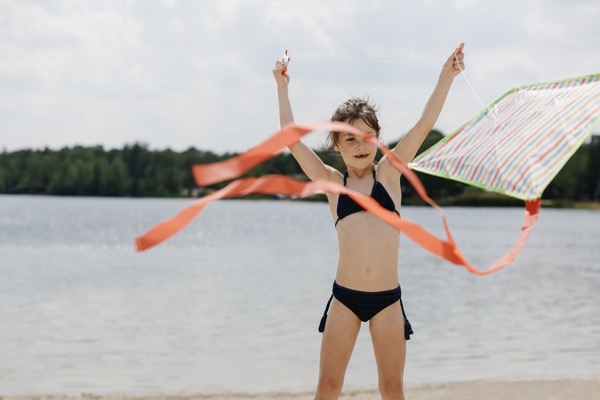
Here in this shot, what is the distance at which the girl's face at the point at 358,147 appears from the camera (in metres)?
3.91

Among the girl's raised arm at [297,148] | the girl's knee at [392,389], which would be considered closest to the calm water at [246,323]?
the girl's knee at [392,389]

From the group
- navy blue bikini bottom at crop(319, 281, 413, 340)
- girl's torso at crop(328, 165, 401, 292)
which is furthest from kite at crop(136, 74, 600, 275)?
navy blue bikini bottom at crop(319, 281, 413, 340)

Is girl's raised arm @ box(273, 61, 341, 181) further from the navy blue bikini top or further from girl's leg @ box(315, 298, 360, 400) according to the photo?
girl's leg @ box(315, 298, 360, 400)

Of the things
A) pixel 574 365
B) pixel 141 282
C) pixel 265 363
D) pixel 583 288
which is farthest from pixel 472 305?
pixel 141 282

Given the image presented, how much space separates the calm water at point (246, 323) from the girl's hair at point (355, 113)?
15.6ft

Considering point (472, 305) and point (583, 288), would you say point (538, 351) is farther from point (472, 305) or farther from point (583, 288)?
point (583, 288)

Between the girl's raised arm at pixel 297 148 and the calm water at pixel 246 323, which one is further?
the calm water at pixel 246 323

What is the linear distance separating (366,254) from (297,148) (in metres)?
0.63

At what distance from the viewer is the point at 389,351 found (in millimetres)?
3787

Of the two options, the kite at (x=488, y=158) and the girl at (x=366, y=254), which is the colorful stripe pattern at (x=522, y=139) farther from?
the girl at (x=366, y=254)

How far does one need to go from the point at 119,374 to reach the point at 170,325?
3609 mm

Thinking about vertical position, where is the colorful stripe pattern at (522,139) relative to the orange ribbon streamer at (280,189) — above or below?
above

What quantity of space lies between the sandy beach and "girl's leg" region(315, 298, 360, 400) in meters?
3.50

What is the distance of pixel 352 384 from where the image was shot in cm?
829
